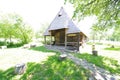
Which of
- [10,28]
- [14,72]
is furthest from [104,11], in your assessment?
[10,28]

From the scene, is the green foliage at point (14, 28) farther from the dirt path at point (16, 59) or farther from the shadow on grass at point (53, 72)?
the shadow on grass at point (53, 72)

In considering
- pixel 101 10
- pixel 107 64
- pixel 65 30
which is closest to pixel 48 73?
pixel 107 64

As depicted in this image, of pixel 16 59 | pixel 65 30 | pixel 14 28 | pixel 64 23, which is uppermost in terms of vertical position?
pixel 14 28

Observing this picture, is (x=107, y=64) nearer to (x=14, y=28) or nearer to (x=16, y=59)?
(x=16, y=59)

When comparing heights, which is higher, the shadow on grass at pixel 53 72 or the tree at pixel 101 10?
the tree at pixel 101 10

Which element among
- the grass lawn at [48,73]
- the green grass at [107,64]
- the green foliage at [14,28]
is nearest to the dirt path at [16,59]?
the grass lawn at [48,73]

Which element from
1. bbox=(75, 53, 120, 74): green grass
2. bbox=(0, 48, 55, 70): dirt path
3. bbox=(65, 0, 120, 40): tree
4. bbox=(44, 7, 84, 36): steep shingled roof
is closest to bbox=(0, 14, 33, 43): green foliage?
bbox=(44, 7, 84, 36): steep shingled roof

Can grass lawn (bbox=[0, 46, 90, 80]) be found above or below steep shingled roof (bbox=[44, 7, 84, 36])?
below

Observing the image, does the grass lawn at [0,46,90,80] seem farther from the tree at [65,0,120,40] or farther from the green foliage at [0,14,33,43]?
the green foliage at [0,14,33,43]

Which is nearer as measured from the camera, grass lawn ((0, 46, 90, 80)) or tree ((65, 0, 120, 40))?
grass lawn ((0, 46, 90, 80))

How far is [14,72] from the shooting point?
8.62 metres

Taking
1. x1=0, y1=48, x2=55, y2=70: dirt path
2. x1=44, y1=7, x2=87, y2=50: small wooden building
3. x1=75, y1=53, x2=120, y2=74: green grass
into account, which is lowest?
x1=75, y1=53, x2=120, y2=74: green grass

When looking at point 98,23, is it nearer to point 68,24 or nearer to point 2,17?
point 68,24

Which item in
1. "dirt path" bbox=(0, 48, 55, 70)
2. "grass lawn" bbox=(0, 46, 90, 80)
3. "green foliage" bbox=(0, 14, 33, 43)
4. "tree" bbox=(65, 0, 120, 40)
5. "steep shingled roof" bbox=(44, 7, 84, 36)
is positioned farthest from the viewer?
"green foliage" bbox=(0, 14, 33, 43)
